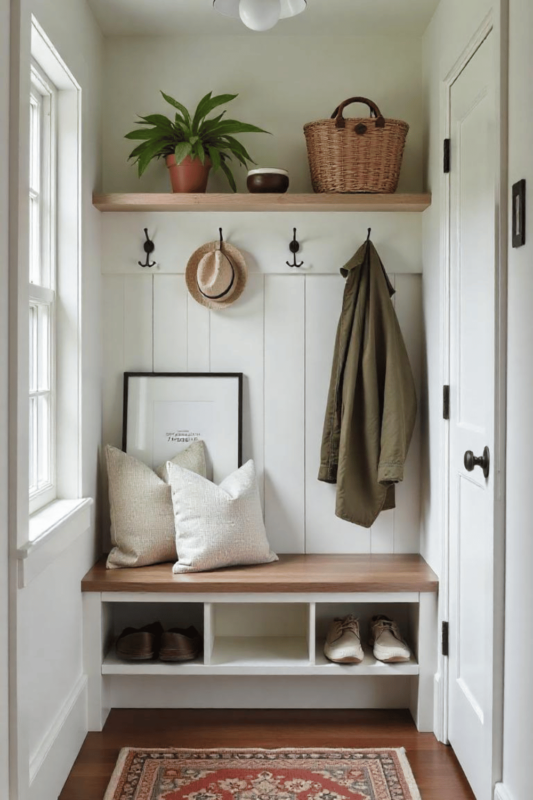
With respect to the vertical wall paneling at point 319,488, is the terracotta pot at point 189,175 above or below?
above

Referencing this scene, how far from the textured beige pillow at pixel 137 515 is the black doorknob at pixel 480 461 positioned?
1129 mm

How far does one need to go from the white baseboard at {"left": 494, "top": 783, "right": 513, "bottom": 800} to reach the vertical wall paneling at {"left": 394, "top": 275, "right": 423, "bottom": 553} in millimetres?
1149

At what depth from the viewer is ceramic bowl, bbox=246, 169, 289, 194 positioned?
2.92 m

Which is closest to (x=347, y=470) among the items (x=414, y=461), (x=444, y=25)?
(x=414, y=461)

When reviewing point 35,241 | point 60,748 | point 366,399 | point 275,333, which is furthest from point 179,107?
point 60,748

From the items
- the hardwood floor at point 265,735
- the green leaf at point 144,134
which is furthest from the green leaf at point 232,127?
the hardwood floor at point 265,735

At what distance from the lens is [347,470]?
290 centimetres

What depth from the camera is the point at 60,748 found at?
238 cm

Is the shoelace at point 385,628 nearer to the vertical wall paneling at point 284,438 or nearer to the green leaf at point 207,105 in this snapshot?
the vertical wall paneling at point 284,438

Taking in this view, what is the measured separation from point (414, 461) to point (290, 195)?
1.10m

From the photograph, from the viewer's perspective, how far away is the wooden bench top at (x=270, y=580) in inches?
108

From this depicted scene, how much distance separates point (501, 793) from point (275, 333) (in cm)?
175

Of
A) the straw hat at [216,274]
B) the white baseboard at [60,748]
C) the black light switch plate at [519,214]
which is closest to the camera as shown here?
the black light switch plate at [519,214]

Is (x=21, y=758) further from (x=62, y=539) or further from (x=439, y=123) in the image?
(x=439, y=123)
